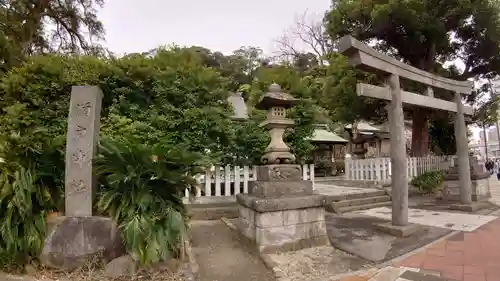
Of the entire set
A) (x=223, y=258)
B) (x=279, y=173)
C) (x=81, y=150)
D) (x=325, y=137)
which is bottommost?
(x=223, y=258)

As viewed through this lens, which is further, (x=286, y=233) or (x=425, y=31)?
(x=425, y=31)

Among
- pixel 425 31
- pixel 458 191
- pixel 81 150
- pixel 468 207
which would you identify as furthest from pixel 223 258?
pixel 425 31

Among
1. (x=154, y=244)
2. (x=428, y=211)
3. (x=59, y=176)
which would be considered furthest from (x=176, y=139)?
(x=428, y=211)

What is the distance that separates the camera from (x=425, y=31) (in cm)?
1178

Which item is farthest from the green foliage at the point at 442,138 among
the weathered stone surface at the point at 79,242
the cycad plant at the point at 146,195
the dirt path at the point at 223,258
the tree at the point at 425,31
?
the weathered stone surface at the point at 79,242

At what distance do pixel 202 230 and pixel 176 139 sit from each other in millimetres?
2156

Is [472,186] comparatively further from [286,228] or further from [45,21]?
[45,21]

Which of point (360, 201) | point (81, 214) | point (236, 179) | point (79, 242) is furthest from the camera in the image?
point (360, 201)

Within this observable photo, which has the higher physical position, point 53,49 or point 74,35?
point 74,35

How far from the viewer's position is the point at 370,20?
39.6ft

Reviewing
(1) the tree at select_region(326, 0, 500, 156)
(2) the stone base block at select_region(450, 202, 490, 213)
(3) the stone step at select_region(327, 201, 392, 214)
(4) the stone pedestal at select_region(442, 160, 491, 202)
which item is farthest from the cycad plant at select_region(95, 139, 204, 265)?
(1) the tree at select_region(326, 0, 500, 156)

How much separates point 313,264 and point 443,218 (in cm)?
464

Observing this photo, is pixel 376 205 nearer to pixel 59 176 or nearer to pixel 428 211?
pixel 428 211

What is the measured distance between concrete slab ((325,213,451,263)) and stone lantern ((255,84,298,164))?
70.8 inches
